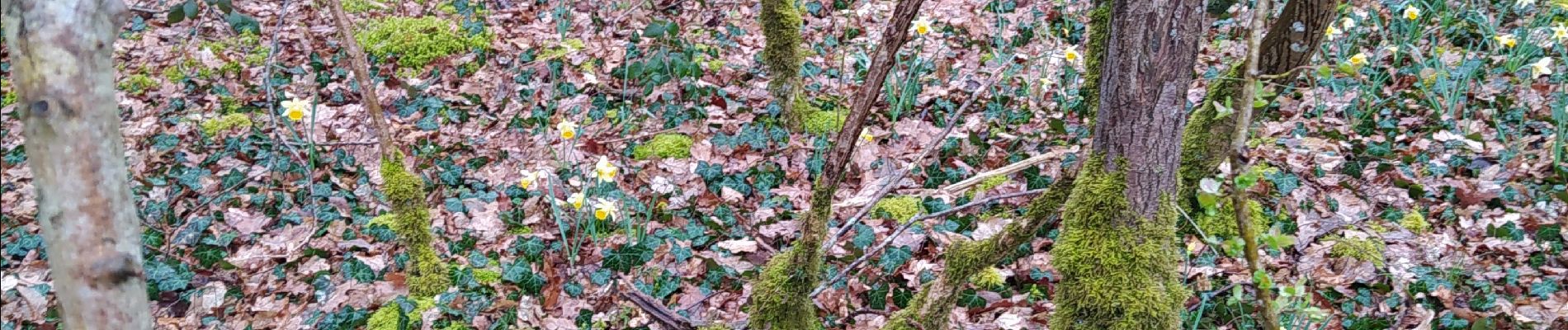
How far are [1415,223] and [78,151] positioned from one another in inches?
144

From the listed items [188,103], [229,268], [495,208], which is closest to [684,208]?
[495,208]

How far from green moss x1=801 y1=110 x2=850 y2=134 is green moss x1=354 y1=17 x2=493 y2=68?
2.04m

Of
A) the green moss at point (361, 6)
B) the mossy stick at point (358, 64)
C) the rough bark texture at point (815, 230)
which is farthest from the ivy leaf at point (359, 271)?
the green moss at point (361, 6)

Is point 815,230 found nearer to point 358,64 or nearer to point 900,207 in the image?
point 900,207

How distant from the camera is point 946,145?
3.91 m

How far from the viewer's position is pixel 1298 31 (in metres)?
2.80

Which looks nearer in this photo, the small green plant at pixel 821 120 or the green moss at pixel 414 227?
the green moss at pixel 414 227

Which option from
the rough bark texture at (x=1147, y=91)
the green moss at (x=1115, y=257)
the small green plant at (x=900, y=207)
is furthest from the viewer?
the small green plant at (x=900, y=207)

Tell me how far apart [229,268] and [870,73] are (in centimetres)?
258

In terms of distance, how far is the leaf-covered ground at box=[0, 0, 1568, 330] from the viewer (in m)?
3.02

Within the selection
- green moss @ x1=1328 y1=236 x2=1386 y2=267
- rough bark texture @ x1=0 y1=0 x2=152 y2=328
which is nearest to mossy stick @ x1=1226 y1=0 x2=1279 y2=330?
green moss @ x1=1328 y1=236 x2=1386 y2=267

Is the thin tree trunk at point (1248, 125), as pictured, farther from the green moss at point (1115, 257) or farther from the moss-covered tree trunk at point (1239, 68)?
the moss-covered tree trunk at point (1239, 68)

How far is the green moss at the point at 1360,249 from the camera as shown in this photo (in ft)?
9.82

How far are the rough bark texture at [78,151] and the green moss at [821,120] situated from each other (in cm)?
316
